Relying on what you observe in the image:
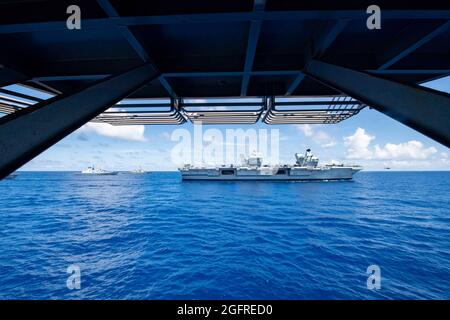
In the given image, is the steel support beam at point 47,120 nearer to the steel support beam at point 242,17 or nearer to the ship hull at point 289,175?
the steel support beam at point 242,17

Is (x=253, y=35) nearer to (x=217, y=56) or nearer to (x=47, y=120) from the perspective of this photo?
(x=217, y=56)

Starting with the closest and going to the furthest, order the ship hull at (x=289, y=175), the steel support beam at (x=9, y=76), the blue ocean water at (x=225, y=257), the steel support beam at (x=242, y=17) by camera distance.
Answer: the steel support beam at (x=242, y=17)
the steel support beam at (x=9, y=76)
the blue ocean water at (x=225, y=257)
the ship hull at (x=289, y=175)

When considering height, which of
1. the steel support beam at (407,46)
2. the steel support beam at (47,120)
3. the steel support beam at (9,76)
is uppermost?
the steel support beam at (407,46)

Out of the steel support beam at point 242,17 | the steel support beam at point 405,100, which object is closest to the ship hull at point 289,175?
the steel support beam at point 405,100

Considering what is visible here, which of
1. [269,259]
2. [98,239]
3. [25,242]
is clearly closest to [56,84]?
[269,259]

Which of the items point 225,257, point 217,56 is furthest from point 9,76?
point 225,257

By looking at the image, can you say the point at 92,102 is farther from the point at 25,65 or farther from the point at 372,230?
the point at 372,230
